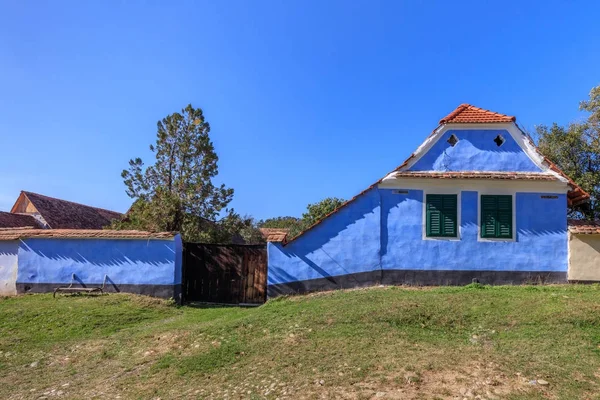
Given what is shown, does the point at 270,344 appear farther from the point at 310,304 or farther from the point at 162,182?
the point at 162,182

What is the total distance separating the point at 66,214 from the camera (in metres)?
26.1

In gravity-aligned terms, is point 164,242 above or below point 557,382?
above

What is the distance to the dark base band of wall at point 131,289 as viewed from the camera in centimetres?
1132

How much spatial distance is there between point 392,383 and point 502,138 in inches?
342

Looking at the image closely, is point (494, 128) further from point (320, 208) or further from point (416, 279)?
point (320, 208)

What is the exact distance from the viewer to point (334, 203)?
31203 millimetres

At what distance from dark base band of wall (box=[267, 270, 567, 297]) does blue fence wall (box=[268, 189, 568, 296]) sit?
27 mm

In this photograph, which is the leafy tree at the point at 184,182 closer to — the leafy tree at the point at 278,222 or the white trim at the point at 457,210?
the white trim at the point at 457,210

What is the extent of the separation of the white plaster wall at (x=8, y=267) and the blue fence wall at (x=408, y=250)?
7401 mm

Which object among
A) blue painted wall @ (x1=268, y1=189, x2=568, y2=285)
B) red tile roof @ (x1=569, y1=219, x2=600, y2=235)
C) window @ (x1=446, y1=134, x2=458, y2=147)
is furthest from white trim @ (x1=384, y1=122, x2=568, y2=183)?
red tile roof @ (x1=569, y1=219, x2=600, y2=235)

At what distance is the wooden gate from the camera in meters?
12.0

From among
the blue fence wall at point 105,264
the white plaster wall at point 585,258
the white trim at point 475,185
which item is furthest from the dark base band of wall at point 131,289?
the white plaster wall at point 585,258

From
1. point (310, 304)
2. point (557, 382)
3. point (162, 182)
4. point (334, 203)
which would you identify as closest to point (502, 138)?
point (310, 304)

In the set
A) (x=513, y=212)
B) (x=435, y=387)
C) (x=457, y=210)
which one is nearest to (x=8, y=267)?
(x=435, y=387)
